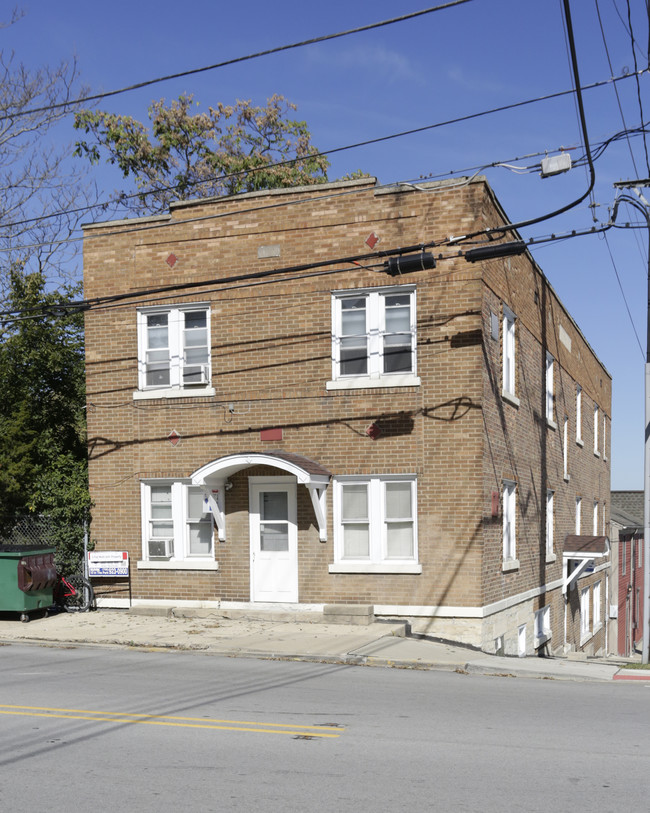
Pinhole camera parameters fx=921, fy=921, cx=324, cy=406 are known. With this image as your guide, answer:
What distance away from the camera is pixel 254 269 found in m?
17.3

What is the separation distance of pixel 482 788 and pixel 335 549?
10.2 metres

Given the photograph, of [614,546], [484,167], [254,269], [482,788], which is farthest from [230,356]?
[614,546]

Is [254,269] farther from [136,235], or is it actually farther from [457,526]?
[457,526]

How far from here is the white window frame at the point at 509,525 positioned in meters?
17.9

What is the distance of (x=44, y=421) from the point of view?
69.1 feet

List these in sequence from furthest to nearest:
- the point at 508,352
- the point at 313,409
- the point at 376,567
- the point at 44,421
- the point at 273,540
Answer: the point at 44,421 → the point at 508,352 → the point at 273,540 → the point at 313,409 → the point at 376,567

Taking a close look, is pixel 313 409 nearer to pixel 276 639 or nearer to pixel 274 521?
pixel 274 521

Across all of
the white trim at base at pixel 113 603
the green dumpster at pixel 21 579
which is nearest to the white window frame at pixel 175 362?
the green dumpster at pixel 21 579

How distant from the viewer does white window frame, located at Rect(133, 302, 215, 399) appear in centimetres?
1764

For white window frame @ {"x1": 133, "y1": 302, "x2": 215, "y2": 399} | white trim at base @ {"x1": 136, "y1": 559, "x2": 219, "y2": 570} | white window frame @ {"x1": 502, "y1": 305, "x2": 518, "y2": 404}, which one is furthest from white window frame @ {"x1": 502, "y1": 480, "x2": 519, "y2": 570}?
white window frame @ {"x1": 133, "y1": 302, "x2": 215, "y2": 399}

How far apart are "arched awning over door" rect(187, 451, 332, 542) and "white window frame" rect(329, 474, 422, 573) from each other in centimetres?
27

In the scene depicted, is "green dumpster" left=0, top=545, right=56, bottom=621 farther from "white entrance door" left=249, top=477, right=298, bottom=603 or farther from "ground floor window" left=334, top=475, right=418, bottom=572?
"ground floor window" left=334, top=475, right=418, bottom=572

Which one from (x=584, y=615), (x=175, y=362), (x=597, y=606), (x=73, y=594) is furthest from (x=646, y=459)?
(x=597, y=606)

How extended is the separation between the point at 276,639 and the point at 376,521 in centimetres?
292
